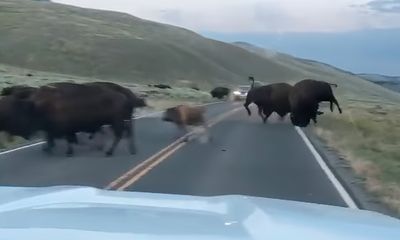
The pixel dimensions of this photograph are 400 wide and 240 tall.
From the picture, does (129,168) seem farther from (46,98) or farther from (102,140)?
(102,140)

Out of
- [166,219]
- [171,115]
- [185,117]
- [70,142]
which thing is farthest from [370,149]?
[166,219]

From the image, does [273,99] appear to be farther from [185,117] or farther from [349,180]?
[349,180]

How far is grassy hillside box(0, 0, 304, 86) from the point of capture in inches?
4897

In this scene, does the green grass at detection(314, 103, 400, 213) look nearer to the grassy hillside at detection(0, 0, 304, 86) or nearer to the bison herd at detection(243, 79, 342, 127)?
the bison herd at detection(243, 79, 342, 127)

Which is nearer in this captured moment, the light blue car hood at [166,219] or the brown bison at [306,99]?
the light blue car hood at [166,219]

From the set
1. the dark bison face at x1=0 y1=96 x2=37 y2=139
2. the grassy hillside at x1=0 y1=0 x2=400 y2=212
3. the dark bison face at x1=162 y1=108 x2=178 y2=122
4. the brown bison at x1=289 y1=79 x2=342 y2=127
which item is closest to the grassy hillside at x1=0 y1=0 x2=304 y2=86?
the grassy hillside at x1=0 y1=0 x2=400 y2=212

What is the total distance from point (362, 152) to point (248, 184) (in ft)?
27.4

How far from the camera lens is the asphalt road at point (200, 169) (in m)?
14.8

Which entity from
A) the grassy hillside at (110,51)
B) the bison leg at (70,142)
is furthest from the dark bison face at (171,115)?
the grassy hillside at (110,51)

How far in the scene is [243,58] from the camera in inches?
6885

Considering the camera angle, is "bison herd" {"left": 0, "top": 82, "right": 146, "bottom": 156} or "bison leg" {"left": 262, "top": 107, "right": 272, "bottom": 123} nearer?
"bison herd" {"left": 0, "top": 82, "right": 146, "bottom": 156}

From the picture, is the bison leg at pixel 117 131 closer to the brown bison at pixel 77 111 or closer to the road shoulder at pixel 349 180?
the brown bison at pixel 77 111

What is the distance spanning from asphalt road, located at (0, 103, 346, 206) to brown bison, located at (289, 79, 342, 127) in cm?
887

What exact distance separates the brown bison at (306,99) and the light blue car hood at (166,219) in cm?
2945
